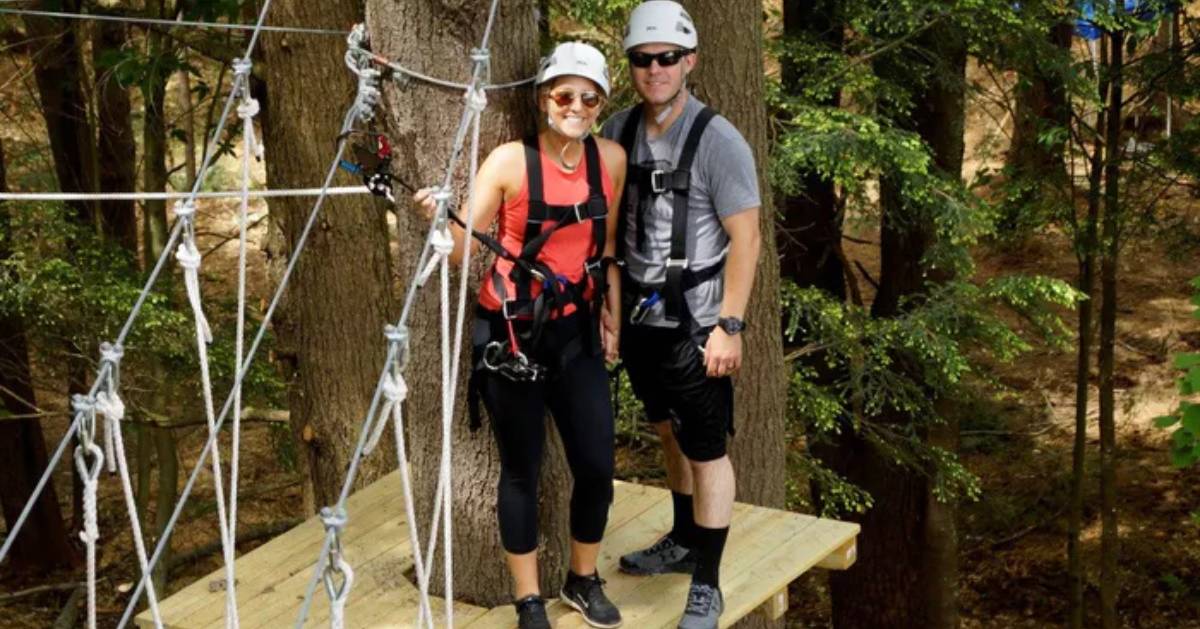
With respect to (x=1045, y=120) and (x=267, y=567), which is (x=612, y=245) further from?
(x=1045, y=120)

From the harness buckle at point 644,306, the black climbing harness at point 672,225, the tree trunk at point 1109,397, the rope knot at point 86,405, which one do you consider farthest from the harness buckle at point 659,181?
the tree trunk at point 1109,397

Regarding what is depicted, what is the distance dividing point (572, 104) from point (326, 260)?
3203 mm

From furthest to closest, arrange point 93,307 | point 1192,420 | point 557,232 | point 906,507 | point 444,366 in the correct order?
point 906,507
point 93,307
point 1192,420
point 557,232
point 444,366

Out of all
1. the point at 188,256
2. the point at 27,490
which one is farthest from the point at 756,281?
the point at 27,490

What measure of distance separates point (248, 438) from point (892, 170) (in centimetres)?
689

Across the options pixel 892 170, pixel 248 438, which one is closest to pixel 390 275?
pixel 892 170

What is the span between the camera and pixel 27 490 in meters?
10.4

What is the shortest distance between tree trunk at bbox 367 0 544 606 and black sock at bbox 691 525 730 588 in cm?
38

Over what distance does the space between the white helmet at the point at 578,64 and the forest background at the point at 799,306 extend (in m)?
0.35

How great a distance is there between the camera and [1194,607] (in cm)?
1073

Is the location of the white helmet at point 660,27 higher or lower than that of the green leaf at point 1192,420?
higher

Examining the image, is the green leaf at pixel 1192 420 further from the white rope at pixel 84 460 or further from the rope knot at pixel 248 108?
the white rope at pixel 84 460

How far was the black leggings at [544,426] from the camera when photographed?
3.63m

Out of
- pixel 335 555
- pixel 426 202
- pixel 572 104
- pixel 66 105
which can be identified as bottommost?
pixel 335 555
